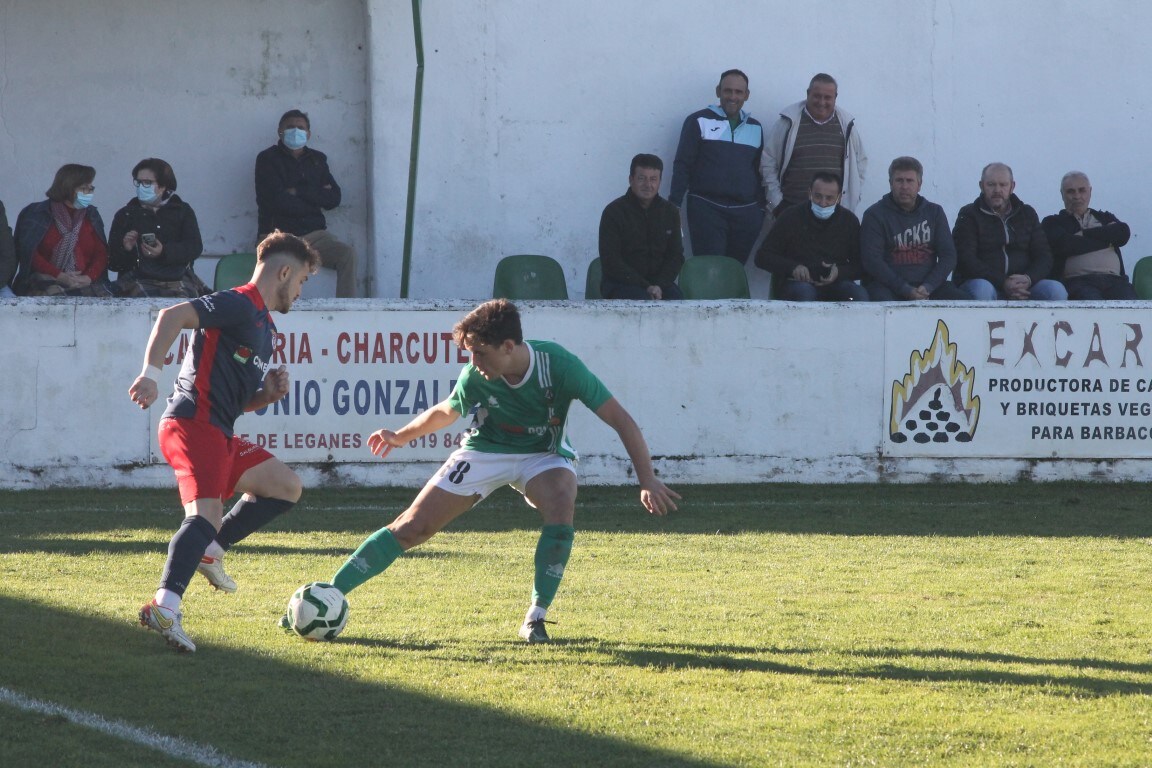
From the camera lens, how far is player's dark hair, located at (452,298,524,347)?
19.0 ft

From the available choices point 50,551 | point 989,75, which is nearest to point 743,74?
point 989,75

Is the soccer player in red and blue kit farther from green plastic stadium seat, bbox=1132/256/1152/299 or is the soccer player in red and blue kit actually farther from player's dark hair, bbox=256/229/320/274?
green plastic stadium seat, bbox=1132/256/1152/299

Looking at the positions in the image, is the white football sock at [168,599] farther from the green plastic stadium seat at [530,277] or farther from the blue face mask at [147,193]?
the green plastic stadium seat at [530,277]

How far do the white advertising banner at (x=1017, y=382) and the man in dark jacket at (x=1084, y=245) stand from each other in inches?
58.2

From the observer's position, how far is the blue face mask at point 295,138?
1316 centimetres

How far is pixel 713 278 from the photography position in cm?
1303

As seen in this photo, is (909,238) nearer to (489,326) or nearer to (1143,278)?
(1143,278)

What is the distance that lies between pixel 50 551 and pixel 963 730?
5.36m

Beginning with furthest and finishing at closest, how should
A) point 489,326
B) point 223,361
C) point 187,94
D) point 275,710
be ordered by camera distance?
1. point 187,94
2. point 223,361
3. point 489,326
4. point 275,710

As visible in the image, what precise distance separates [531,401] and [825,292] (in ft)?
21.4

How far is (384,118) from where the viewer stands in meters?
14.2

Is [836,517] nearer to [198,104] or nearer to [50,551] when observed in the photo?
[50,551]

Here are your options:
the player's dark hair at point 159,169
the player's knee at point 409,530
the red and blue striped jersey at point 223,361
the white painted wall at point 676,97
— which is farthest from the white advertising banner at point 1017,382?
the red and blue striped jersey at point 223,361

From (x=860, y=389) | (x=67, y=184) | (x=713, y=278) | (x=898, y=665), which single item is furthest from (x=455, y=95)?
(x=898, y=665)
